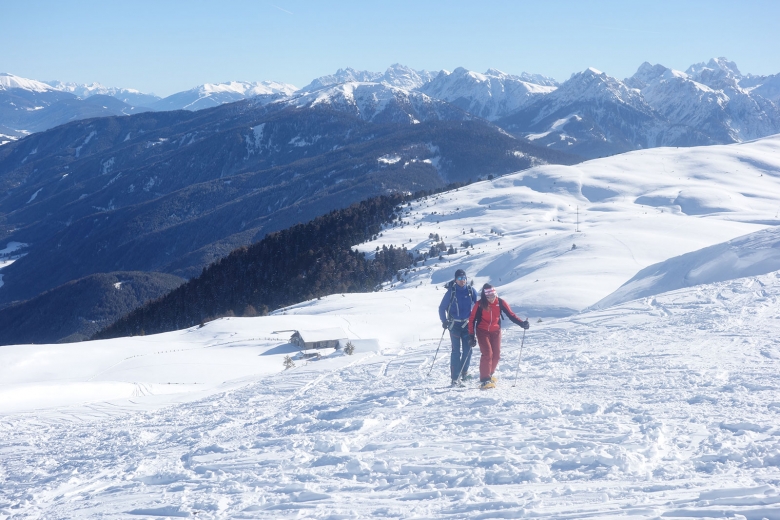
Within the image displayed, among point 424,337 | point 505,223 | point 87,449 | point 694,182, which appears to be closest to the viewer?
point 87,449

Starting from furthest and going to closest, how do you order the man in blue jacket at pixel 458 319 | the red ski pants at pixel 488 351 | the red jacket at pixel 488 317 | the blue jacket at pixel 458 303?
the blue jacket at pixel 458 303
the man in blue jacket at pixel 458 319
the red jacket at pixel 488 317
the red ski pants at pixel 488 351

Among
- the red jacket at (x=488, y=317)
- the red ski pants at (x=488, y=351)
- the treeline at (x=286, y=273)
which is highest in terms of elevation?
the treeline at (x=286, y=273)

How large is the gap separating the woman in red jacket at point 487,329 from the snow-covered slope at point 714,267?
9.19 m

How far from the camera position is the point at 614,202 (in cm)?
6169

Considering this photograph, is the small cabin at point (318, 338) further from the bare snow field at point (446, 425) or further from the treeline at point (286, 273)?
the treeline at point (286, 273)

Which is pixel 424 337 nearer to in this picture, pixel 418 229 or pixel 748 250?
pixel 748 250

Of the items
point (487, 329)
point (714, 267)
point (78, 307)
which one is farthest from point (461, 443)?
point (78, 307)

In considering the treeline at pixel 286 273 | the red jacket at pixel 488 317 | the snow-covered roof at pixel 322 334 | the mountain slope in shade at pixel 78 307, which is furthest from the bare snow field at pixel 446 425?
the mountain slope in shade at pixel 78 307

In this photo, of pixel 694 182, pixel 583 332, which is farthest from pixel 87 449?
pixel 694 182

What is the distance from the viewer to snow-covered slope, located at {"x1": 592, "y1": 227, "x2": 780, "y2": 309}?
17.4 m

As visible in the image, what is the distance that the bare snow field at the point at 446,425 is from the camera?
6.29 metres

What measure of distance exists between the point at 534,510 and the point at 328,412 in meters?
4.91

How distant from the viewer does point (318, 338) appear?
24.0 metres

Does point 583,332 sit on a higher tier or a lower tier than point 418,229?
lower
